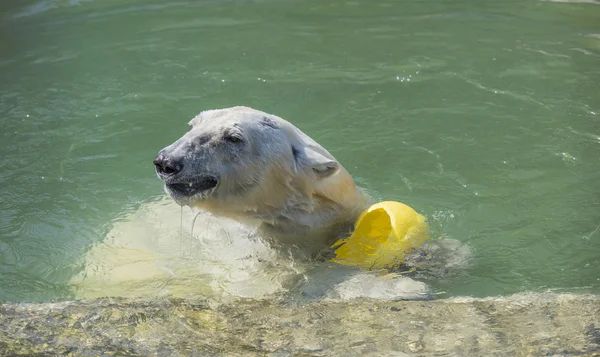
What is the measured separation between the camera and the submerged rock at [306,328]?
312 centimetres

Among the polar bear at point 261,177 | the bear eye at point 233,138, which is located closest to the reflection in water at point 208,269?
the polar bear at point 261,177

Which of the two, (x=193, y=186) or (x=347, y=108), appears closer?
(x=193, y=186)

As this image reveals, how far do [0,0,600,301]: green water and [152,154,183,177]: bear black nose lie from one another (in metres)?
1.22

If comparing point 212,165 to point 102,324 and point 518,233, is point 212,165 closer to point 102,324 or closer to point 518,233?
point 102,324

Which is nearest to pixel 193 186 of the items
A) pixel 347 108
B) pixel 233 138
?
pixel 233 138

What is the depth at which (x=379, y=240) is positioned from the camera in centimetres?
464

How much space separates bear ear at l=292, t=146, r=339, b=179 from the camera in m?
4.56

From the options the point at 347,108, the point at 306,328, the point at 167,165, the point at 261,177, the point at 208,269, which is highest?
the point at 167,165

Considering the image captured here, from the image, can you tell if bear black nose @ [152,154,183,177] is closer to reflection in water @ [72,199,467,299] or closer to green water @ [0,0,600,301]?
reflection in water @ [72,199,467,299]

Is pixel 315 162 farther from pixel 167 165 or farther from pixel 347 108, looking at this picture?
pixel 347 108

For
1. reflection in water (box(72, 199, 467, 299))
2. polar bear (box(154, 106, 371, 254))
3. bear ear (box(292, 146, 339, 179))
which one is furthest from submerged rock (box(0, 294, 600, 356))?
bear ear (box(292, 146, 339, 179))

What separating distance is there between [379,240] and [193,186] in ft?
3.86

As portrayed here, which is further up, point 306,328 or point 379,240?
point 306,328

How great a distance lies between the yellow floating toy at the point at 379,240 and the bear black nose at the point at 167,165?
45.2 inches
